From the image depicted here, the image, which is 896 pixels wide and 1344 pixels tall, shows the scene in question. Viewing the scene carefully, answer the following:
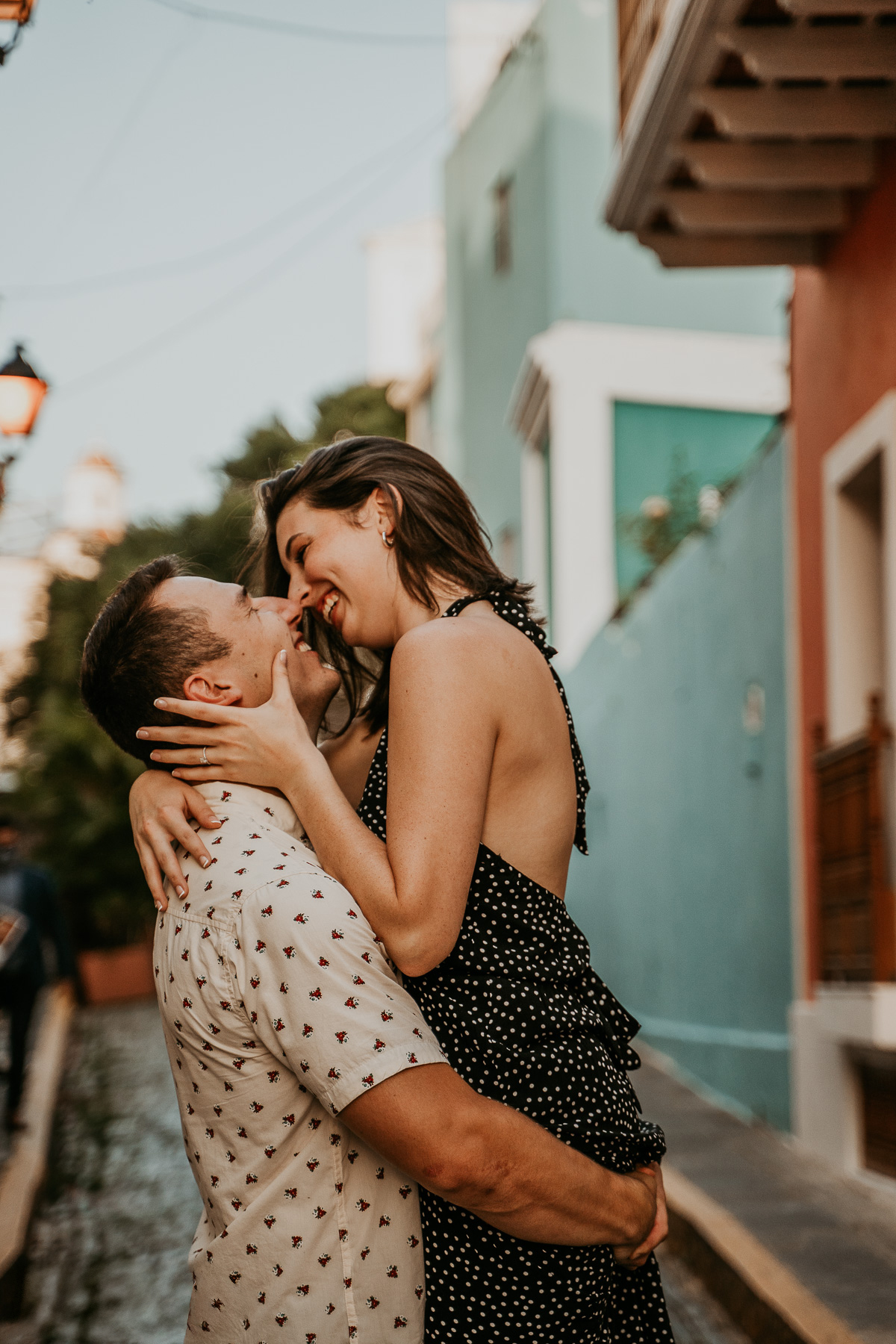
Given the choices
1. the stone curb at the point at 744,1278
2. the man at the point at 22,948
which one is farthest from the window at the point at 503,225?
the stone curb at the point at 744,1278

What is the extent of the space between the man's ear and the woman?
0.17ft

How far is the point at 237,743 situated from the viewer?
195 centimetres

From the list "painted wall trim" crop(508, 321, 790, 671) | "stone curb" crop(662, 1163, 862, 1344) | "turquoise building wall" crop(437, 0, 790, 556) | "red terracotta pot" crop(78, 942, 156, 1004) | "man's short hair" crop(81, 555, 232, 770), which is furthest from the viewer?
"red terracotta pot" crop(78, 942, 156, 1004)

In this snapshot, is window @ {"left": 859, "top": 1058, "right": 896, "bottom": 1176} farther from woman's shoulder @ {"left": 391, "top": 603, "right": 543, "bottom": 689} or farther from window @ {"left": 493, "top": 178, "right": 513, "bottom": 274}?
window @ {"left": 493, "top": 178, "right": 513, "bottom": 274}

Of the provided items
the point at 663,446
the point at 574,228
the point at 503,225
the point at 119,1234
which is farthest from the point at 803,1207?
the point at 503,225

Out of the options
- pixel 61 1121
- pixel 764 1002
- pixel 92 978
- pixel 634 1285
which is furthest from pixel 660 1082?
pixel 92 978

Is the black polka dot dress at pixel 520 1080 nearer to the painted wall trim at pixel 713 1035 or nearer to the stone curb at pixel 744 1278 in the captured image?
the stone curb at pixel 744 1278

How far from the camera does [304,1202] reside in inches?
69.9

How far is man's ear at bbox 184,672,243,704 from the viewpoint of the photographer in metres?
2.00

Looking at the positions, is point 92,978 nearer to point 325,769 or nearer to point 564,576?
point 564,576

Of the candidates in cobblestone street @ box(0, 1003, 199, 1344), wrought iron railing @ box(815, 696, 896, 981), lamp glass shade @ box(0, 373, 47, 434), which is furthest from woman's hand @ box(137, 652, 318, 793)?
lamp glass shade @ box(0, 373, 47, 434)

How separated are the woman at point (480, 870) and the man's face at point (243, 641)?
55mm

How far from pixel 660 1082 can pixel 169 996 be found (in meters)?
8.77

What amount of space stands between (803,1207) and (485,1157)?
4821 millimetres
